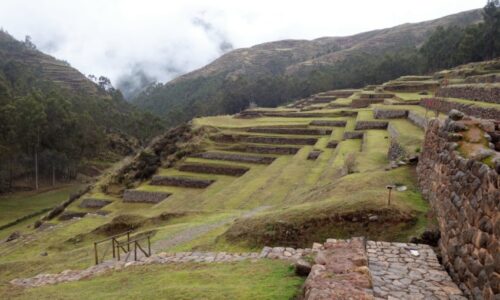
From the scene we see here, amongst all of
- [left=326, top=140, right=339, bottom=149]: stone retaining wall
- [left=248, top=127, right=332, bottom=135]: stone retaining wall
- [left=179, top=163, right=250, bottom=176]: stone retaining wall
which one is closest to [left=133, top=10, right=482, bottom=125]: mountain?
[left=248, top=127, right=332, bottom=135]: stone retaining wall

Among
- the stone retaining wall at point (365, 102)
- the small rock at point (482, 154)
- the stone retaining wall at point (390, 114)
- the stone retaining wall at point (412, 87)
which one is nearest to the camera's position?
the small rock at point (482, 154)

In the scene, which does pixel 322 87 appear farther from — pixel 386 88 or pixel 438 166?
pixel 438 166

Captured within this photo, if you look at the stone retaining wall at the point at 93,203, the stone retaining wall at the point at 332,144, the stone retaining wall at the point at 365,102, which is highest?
the stone retaining wall at the point at 365,102

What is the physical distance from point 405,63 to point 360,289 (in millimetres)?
72320

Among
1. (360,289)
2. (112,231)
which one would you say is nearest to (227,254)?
(360,289)

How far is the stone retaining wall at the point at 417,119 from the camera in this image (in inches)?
842

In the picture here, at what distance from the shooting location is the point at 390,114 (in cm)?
2891

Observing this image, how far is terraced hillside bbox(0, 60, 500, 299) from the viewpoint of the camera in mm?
10289

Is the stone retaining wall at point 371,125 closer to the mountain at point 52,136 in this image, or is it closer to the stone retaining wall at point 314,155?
the stone retaining wall at point 314,155

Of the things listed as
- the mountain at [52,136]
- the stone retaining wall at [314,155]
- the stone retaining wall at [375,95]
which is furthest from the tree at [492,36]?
the mountain at [52,136]

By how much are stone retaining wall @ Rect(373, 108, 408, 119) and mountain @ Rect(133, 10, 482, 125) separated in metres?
44.9

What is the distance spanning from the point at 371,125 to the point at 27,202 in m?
34.8

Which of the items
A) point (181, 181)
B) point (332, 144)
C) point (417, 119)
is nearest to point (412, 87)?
point (332, 144)

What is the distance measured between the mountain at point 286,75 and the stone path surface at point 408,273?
226ft
